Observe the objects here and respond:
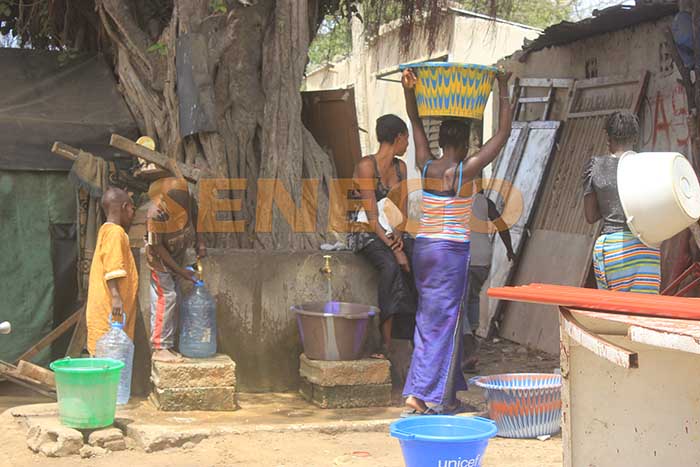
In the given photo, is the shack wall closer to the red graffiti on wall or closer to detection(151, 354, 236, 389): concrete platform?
the red graffiti on wall

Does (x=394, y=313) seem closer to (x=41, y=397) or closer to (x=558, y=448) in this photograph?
(x=558, y=448)

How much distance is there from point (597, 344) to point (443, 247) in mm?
2827

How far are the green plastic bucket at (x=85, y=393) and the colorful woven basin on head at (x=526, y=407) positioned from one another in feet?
7.01

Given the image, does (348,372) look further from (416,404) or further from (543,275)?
(543,275)

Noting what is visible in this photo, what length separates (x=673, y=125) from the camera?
776cm

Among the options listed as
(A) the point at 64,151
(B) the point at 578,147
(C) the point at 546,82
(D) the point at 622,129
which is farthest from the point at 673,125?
(A) the point at 64,151

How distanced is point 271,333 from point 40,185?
2.57 meters

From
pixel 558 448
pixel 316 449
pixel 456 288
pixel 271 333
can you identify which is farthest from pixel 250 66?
pixel 558 448

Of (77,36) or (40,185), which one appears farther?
(77,36)

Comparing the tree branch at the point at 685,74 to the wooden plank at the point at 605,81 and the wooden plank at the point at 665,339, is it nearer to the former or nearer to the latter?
the wooden plank at the point at 605,81

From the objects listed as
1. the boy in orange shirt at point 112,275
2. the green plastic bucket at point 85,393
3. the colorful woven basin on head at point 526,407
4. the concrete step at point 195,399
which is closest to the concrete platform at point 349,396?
the concrete step at point 195,399

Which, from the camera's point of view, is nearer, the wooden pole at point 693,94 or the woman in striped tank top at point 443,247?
the woman in striped tank top at point 443,247

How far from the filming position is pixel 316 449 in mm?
5617

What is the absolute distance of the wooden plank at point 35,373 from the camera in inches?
264
